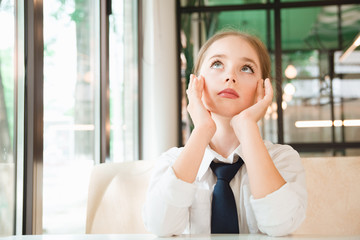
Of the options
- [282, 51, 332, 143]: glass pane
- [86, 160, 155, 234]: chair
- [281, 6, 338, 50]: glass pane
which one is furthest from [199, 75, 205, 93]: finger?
[281, 6, 338, 50]: glass pane

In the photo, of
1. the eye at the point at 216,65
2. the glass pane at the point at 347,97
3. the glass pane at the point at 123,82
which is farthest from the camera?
the glass pane at the point at 347,97

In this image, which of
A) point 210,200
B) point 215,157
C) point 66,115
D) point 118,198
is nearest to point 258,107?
point 215,157

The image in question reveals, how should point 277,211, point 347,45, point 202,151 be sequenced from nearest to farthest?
point 277,211 < point 202,151 < point 347,45

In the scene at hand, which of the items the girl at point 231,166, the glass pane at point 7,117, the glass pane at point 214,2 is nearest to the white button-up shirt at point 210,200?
the girl at point 231,166

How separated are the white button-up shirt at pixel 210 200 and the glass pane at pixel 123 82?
2020 mm

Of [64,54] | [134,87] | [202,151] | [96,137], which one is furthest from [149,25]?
[202,151]

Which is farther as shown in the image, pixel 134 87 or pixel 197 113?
pixel 134 87

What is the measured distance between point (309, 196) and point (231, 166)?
433 mm

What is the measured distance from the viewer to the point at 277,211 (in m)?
0.90

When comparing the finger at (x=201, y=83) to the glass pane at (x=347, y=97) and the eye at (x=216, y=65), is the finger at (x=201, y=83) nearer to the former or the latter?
the eye at (x=216, y=65)

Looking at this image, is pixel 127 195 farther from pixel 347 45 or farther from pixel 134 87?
pixel 347 45

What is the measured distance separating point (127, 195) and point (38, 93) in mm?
706

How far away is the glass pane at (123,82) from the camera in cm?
315

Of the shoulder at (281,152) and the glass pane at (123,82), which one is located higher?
the glass pane at (123,82)
